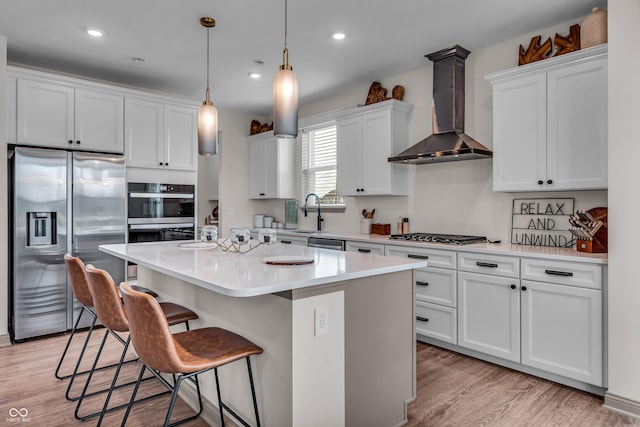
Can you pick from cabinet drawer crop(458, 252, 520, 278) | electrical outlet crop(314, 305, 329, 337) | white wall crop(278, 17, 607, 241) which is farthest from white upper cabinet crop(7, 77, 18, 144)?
cabinet drawer crop(458, 252, 520, 278)

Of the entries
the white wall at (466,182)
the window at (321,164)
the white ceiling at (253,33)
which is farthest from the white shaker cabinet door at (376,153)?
the window at (321,164)

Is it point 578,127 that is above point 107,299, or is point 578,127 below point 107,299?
above

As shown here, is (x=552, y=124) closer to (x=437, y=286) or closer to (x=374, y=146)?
(x=437, y=286)

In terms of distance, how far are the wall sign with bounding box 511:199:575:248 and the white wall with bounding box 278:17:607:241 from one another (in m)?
0.06

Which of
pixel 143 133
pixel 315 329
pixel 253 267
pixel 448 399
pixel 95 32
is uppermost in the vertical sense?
pixel 95 32

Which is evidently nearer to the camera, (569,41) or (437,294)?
(569,41)

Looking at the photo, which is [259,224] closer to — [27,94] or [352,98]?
[352,98]

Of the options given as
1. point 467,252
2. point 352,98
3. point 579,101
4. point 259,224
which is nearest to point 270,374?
point 467,252

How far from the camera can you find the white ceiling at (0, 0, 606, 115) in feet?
9.73

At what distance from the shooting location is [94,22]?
10.5 feet

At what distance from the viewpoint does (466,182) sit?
3.86m

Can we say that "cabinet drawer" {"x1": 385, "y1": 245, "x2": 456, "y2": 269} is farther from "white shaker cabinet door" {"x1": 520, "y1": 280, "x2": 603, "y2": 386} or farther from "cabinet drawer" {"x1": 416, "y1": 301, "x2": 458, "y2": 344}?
"white shaker cabinet door" {"x1": 520, "y1": 280, "x2": 603, "y2": 386}

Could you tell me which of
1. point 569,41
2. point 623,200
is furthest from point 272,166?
point 623,200

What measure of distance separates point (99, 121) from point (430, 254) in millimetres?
3499
